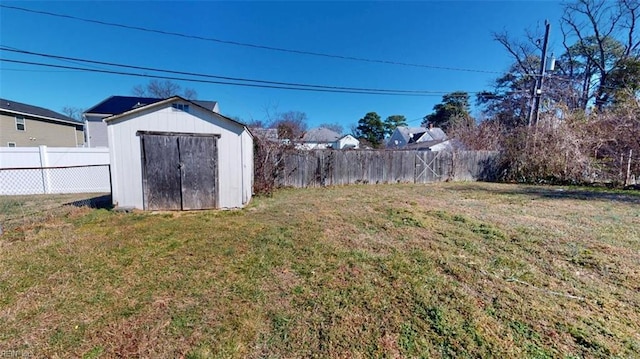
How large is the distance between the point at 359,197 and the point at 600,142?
434 inches

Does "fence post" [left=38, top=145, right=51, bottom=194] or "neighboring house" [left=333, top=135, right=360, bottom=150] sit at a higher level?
"neighboring house" [left=333, top=135, right=360, bottom=150]

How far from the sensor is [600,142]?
10.9 m

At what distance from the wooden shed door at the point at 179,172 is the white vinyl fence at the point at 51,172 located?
12.1 ft

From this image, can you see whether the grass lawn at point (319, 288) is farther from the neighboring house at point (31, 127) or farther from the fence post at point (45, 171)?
the neighboring house at point (31, 127)

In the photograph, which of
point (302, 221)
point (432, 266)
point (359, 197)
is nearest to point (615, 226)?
point (432, 266)

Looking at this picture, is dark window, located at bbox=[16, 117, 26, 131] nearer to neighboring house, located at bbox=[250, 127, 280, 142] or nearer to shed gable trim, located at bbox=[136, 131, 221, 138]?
neighboring house, located at bbox=[250, 127, 280, 142]

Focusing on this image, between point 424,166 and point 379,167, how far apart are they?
240cm

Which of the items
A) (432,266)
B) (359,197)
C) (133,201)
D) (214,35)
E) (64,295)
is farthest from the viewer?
(214,35)

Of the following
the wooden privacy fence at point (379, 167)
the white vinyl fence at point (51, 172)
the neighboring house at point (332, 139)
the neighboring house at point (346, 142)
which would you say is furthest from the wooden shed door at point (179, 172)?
the neighboring house at point (346, 142)

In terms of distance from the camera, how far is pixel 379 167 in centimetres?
1165

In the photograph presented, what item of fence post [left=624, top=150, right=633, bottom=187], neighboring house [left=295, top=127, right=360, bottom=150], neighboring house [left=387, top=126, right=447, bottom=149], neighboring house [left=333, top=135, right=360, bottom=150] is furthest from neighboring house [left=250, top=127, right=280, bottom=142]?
neighboring house [left=333, top=135, right=360, bottom=150]

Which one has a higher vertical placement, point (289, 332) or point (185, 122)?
point (185, 122)

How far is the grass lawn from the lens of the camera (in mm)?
1926

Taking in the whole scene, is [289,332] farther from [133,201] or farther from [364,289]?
[133,201]
